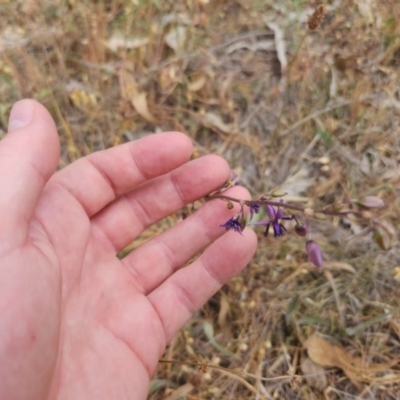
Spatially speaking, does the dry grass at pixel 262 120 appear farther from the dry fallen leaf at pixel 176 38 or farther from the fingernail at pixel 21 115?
the fingernail at pixel 21 115

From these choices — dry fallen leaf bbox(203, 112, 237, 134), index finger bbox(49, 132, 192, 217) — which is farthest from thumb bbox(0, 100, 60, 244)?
dry fallen leaf bbox(203, 112, 237, 134)

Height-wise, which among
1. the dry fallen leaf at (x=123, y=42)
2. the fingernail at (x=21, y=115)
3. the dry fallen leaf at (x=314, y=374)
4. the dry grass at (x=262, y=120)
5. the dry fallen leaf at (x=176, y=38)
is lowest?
the dry fallen leaf at (x=314, y=374)

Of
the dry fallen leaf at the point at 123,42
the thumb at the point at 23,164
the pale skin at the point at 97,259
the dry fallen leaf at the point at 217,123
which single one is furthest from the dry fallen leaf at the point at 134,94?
the thumb at the point at 23,164

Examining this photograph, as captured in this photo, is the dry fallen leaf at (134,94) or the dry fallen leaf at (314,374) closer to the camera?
the dry fallen leaf at (314,374)

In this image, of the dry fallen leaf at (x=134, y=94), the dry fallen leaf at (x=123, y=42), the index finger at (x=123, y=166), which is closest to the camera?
the index finger at (x=123, y=166)

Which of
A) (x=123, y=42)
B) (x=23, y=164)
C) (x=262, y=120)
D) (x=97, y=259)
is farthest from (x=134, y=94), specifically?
(x=23, y=164)

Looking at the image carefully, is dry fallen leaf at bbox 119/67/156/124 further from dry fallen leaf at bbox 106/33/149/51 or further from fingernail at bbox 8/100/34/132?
fingernail at bbox 8/100/34/132

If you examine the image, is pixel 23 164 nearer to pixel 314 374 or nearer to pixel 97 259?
pixel 97 259

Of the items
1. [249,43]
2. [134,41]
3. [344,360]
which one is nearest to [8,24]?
[134,41]

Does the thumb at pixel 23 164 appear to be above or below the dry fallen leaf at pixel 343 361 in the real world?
above
